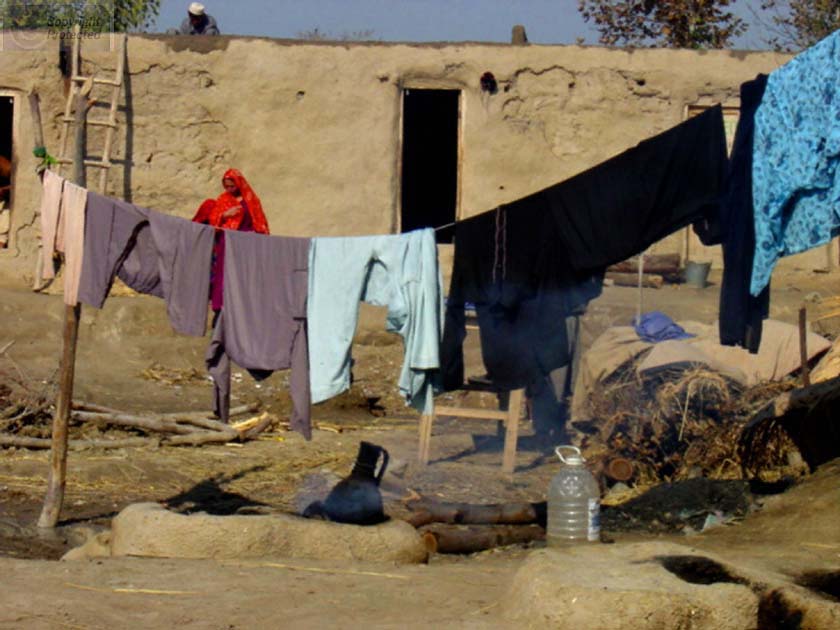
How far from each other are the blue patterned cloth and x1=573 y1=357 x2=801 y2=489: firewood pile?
2861 millimetres

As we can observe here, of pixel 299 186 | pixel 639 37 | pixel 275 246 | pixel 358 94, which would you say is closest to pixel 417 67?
pixel 358 94

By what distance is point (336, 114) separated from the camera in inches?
530

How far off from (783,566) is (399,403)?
641 centimetres

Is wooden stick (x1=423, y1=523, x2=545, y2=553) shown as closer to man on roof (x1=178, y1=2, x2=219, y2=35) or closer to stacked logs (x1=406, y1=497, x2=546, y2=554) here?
stacked logs (x1=406, y1=497, x2=546, y2=554)

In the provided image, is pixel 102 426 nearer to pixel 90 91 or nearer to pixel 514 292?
pixel 514 292

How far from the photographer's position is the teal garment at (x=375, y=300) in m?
7.07

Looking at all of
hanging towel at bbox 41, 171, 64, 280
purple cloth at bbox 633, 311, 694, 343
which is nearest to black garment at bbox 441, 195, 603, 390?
purple cloth at bbox 633, 311, 694, 343

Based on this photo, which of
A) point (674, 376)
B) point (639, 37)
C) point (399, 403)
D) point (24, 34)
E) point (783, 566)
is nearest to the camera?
point (783, 566)

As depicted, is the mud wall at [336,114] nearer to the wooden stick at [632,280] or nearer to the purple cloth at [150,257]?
the wooden stick at [632,280]

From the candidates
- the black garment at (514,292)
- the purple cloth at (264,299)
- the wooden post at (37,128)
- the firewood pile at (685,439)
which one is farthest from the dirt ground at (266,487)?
the purple cloth at (264,299)

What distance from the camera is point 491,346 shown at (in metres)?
8.49

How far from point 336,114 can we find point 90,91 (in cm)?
236

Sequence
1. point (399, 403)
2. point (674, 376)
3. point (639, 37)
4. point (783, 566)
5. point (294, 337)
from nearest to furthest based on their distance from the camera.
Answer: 1. point (783, 566)
2. point (294, 337)
3. point (674, 376)
4. point (399, 403)
5. point (639, 37)

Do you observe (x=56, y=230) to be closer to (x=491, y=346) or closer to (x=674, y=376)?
(x=491, y=346)
